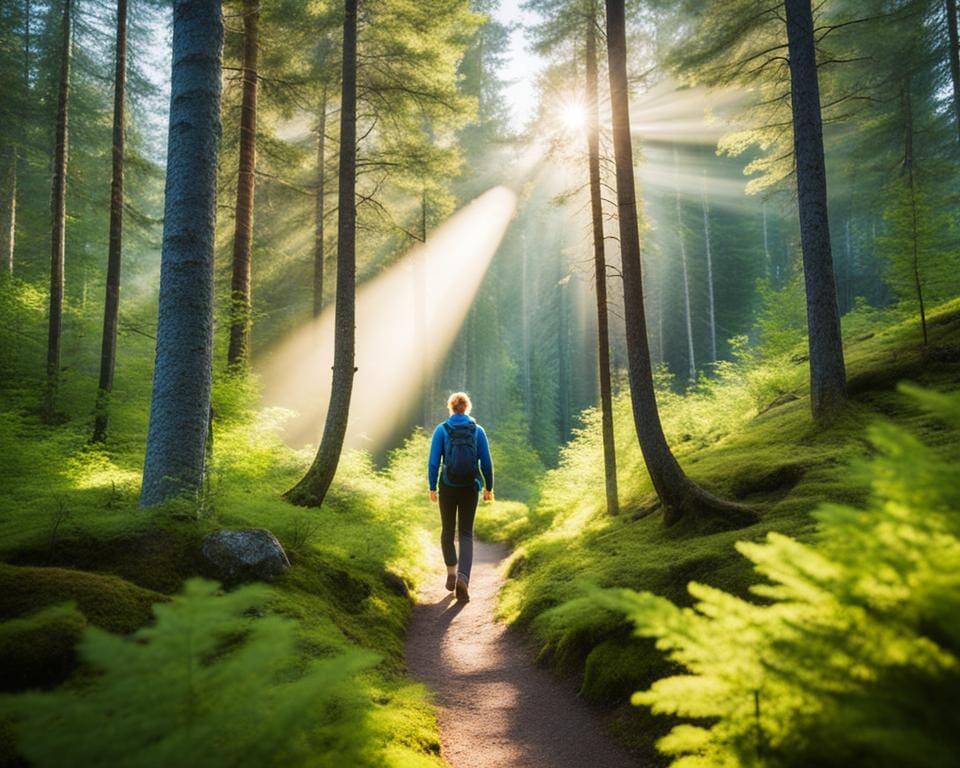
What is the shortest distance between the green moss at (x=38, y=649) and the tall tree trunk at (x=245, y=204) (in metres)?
8.24

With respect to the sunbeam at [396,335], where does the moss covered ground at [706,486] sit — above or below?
below

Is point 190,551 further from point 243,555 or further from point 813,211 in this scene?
point 813,211

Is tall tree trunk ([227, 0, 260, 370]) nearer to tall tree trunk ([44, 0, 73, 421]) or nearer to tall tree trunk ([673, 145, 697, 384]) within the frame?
tall tree trunk ([44, 0, 73, 421])

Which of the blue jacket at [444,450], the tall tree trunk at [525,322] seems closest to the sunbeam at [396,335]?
the tall tree trunk at [525,322]

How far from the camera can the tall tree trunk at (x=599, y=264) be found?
903cm

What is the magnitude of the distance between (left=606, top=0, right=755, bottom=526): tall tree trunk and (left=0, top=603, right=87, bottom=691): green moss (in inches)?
235

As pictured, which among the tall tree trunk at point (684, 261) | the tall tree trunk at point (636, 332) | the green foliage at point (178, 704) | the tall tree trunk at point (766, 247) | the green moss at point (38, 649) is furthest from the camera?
the tall tree trunk at point (766, 247)

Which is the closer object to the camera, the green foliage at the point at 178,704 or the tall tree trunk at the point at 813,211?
the green foliage at the point at 178,704

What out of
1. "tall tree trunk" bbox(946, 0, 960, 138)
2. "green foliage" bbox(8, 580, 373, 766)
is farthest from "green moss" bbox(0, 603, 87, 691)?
"tall tree trunk" bbox(946, 0, 960, 138)

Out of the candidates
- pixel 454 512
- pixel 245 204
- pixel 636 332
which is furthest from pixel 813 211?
pixel 245 204

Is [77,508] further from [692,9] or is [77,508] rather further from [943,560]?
[692,9]

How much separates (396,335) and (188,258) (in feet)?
69.3

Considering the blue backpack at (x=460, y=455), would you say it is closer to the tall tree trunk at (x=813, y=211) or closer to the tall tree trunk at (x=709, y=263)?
the tall tree trunk at (x=813, y=211)

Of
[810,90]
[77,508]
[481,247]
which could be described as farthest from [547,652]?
[481,247]
